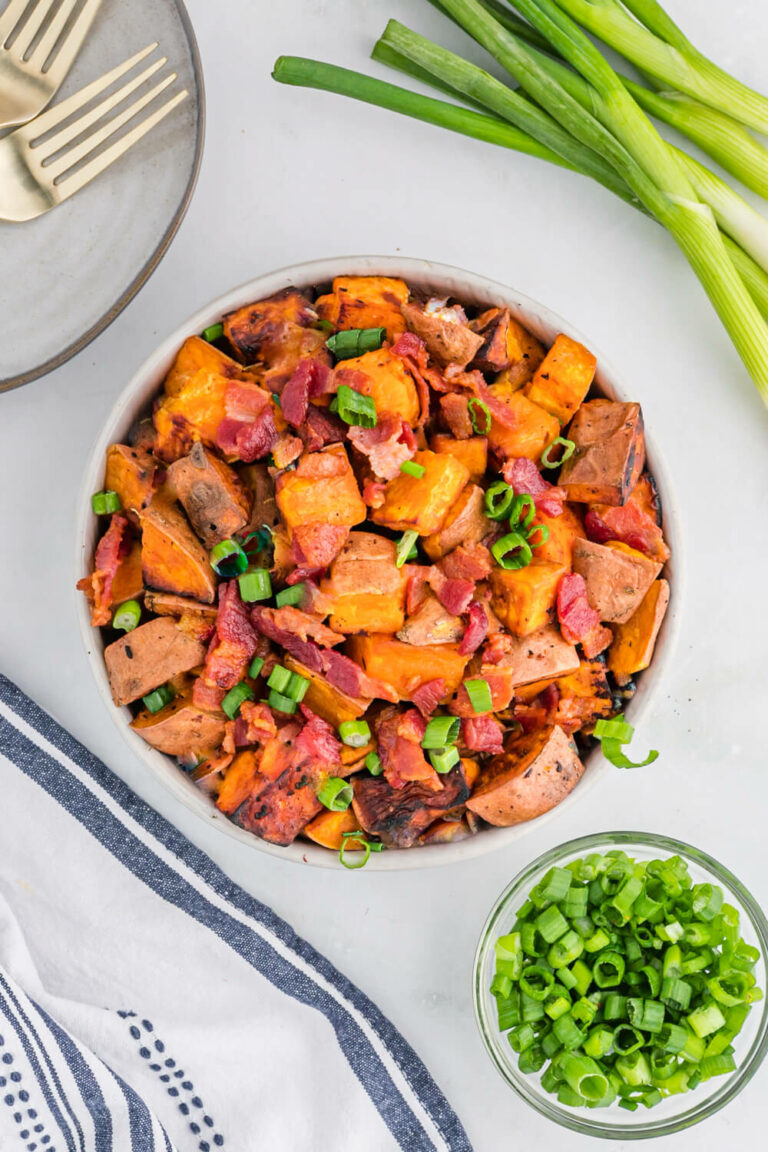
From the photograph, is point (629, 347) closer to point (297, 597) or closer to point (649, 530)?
point (649, 530)

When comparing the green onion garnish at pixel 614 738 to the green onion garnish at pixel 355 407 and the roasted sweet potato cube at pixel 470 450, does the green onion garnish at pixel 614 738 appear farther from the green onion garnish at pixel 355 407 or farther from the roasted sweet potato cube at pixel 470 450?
the green onion garnish at pixel 355 407

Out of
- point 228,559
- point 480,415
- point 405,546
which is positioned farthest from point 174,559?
point 480,415

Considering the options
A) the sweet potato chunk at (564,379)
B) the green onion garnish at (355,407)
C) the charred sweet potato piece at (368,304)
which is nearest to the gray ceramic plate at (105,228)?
the charred sweet potato piece at (368,304)

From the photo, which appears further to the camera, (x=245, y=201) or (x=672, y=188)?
(x=245, y=201)

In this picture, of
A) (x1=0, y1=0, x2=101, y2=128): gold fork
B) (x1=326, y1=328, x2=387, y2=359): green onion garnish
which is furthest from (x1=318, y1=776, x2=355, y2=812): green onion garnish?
(x1=0, y1=0, x2=101, y2=128): gold fork

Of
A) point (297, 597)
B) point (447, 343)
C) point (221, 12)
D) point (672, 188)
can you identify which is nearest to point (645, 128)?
point (672, 188)
